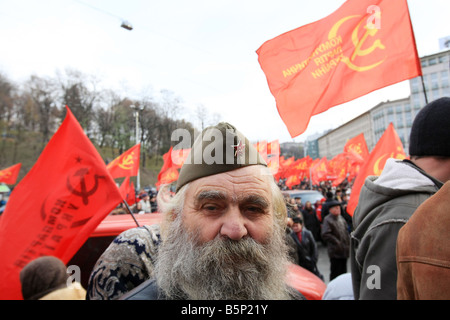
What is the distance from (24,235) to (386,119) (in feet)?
283

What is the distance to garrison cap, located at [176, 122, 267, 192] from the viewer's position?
59.5 inches

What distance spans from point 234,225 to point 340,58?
1.92m

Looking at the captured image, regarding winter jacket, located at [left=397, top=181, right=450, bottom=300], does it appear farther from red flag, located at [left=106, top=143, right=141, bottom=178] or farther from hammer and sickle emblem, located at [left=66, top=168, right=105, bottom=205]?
red flag, located at [left=106, top=143, right=141, bottom=178]

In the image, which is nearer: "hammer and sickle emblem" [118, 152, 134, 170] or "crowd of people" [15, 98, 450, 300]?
"crowd of people" [15, 98, 450, 300]

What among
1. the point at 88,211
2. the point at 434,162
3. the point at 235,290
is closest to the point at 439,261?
the point at 235,290

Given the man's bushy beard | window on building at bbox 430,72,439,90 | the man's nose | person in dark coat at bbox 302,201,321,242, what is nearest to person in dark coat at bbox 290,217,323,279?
person in dark coat at bbox 302,201,321,242

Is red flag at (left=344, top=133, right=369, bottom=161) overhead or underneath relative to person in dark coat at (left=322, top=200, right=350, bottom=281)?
overhead

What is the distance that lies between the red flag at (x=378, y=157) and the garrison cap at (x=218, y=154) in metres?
3.09

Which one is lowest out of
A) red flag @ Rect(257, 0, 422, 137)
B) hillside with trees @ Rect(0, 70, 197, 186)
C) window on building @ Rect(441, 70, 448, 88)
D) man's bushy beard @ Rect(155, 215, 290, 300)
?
man's bushy beard @ Rect(155, 215, 290, 300)

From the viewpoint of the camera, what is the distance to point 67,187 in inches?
101

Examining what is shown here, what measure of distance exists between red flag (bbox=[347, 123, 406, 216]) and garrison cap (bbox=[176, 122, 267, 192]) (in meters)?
3.09

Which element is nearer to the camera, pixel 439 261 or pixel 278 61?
pixel 439 261
